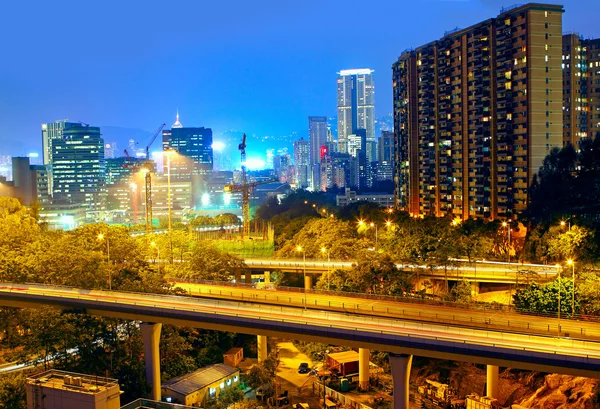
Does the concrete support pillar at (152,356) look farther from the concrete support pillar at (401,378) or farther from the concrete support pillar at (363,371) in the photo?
the concrete support pillar at (401,378)

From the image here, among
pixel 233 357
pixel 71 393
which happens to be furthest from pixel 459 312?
pixel 71 393

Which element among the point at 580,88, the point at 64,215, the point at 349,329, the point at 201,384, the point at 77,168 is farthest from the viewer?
the point at 77,168

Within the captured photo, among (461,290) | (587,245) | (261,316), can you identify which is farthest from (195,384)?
(587,245)

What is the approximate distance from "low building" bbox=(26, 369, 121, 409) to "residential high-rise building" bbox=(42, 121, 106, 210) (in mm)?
139863

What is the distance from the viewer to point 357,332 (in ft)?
86.2

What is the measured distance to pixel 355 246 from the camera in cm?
5088

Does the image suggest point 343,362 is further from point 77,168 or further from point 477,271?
point 77,168

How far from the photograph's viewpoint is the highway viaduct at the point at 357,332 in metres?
23.4

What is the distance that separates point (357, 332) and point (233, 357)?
15872 millimetres

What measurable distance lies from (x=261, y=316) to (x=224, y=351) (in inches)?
524

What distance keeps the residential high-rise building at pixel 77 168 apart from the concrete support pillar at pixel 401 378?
5722 inches

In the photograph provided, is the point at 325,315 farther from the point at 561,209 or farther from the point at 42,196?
the point at 42,196

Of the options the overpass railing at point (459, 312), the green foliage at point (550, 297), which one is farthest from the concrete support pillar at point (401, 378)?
the green foliage at point (550, 297)

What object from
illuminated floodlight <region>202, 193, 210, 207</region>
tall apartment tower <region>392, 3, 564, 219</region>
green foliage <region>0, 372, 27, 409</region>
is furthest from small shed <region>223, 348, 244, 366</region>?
illuminated floodlight <region>202, 193, 210, 207</region>
